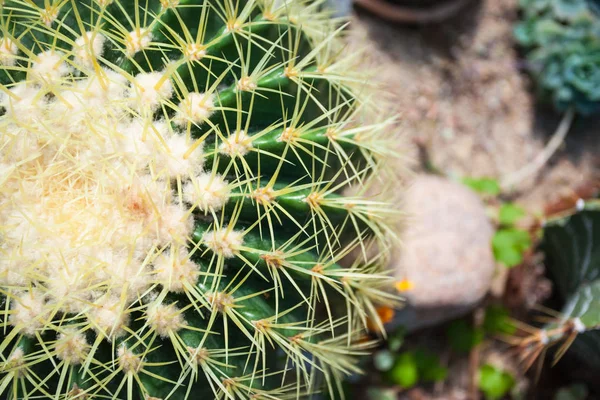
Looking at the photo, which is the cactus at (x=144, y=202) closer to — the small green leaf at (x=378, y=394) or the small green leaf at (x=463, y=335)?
the small green leaf at (x=378, y=394)

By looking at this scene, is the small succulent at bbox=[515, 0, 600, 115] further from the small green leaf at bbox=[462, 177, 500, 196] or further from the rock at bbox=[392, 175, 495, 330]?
the rock at bbox=[392, 175, 495, 330]

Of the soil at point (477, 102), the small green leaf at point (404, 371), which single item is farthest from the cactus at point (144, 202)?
the soil at point (477, 102)

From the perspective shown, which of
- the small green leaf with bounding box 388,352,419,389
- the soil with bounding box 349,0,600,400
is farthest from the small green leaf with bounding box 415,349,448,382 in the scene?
the soil with bounding box 349,0,600,400

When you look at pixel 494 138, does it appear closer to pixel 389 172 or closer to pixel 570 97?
pixel 570 97

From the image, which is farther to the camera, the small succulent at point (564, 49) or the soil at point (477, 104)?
the soil at point (477, 104)

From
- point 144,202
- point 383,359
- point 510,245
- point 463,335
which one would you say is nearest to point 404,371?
point 383,359

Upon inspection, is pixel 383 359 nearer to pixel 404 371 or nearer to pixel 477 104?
pixel 404 371
